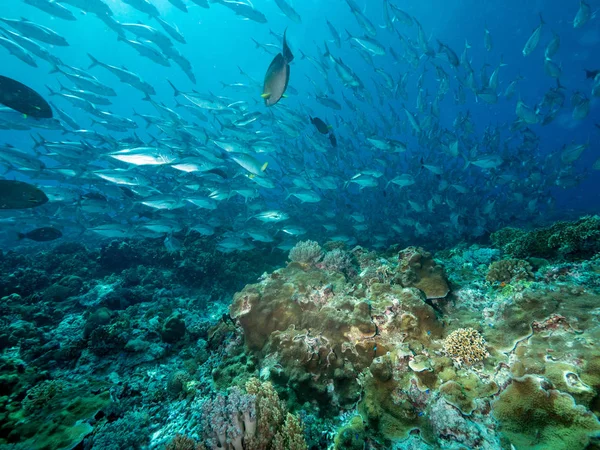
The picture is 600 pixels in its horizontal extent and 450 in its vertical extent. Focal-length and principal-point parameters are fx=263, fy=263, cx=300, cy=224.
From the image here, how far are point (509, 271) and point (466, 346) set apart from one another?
203 centimetres

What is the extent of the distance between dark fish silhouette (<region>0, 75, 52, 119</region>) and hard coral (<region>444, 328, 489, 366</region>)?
8.68m

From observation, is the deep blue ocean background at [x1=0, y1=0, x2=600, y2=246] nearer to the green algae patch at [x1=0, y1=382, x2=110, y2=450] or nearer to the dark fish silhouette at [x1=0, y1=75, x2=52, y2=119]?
the dark fish silhouette at [x1=0, y1=75, x2=52, y2=119]

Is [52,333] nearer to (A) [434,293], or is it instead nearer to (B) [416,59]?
(A) [434,293]

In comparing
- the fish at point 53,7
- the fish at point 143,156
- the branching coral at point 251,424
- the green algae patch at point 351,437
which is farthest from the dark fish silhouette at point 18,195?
the fish at point 53,7

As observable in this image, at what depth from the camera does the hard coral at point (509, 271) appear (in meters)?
4.03

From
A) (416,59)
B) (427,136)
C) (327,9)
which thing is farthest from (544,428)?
(327,9)

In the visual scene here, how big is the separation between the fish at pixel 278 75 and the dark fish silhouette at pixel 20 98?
17.9 feet

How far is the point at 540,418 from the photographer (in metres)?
2.15

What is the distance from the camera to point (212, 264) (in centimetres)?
927

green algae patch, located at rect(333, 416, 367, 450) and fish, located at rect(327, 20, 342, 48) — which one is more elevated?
fish, located at rect(327, 20, 342, 48)

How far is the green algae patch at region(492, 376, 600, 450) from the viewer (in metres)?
1.95

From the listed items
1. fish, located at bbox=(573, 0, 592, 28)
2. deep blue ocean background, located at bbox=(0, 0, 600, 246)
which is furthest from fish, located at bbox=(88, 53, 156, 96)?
fish, located at bbox=(573, 0, 592, 28)

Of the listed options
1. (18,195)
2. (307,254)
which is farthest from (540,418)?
(18,195)

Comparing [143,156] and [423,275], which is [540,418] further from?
[143,156]
